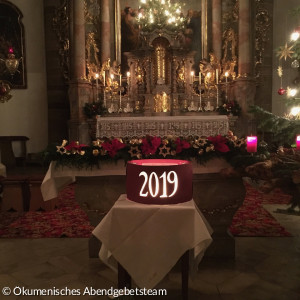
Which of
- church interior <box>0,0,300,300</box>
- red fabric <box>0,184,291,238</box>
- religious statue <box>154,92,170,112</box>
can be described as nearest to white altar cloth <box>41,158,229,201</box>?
church interior <box>0,0,300,300</box>

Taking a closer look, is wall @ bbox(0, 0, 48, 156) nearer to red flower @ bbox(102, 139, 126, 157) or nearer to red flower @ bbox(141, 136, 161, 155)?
red flower @ bbox(102, 139, 126, 157)

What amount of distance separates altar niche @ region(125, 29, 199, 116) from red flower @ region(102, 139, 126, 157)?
20.7ft

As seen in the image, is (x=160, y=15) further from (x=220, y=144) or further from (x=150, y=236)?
(x=150, y=236)

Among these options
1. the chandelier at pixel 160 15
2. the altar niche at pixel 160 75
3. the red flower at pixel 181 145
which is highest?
the chandelier at pixel 160 15

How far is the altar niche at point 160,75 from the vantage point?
9.38m

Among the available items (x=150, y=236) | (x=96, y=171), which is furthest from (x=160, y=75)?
(x=150, y=236)

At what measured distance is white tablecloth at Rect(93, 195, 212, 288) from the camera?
7.08ft

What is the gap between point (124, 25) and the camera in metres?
10.1

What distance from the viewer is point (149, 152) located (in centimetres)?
298

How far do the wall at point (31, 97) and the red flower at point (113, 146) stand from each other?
782 centimetres

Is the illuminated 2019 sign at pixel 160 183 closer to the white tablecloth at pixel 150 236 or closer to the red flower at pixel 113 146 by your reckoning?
the white tablecloth at pixel 150 236

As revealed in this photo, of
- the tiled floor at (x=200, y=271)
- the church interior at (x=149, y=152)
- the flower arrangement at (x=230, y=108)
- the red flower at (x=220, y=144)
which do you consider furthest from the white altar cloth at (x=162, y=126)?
the red flower at (x=220, y=144)

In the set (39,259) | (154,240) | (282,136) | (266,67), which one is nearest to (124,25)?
(266,67)

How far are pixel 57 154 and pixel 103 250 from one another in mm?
1072
